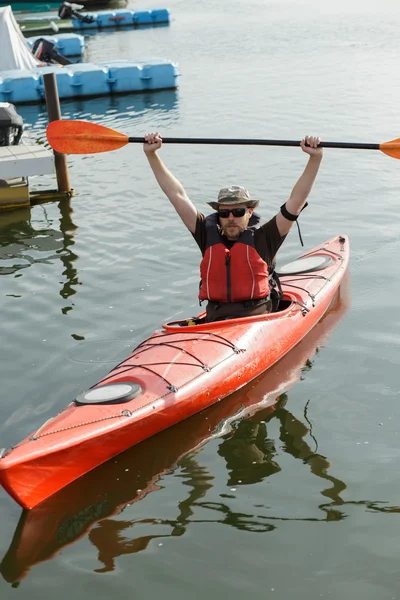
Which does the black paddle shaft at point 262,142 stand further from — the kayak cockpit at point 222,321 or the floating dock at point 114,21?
the floating dock at point 114,21

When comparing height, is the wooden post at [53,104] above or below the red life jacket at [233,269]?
above

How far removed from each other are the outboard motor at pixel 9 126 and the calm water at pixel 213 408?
2.85 ft

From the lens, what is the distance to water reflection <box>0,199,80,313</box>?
8391 mm

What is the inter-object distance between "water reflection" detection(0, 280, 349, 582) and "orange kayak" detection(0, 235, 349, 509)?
0.31 ft

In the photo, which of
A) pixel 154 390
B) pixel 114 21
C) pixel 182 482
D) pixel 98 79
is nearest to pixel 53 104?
pixel 154 390

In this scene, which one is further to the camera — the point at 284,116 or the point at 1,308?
the point at 284,116

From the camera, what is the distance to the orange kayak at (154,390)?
444 cm

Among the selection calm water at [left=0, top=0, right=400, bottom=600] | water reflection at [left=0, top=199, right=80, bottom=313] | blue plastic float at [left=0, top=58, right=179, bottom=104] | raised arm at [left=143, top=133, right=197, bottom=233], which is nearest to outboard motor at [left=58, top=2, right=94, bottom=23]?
blue plastic float at [left=0, top=58, right=179, bottom=104]

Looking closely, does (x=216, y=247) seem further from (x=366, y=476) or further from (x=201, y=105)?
(x=201, y=105)

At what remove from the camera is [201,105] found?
655 inches

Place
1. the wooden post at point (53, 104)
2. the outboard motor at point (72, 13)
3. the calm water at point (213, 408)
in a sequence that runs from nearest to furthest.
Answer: the calm water at point (213, 408) → the wooden post at point (53, 104) → the outboard motor at point (72, 13)

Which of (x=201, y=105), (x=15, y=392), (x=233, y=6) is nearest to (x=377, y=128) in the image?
(x=201, y=105)

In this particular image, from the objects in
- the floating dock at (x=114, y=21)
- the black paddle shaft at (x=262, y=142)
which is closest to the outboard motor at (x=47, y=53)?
the floating dock at (x=114, y=21)

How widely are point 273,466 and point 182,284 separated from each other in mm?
3205
